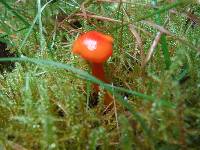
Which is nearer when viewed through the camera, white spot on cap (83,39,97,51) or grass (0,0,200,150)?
grass (0,0,200,150)

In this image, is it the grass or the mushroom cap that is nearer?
the grass

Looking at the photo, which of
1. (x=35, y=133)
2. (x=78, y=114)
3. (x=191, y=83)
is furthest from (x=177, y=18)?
(x=35, y=133)

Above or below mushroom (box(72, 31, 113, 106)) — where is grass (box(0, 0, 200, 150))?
below

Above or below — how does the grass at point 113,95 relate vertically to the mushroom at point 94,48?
below

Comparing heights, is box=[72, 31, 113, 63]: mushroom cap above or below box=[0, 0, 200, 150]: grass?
above

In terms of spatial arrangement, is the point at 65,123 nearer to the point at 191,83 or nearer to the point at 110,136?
the point at 110,136

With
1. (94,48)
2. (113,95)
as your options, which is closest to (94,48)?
(94,48)

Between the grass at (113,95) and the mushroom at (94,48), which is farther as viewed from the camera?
the mushroom at (94,48)

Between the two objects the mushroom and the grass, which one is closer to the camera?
the grass

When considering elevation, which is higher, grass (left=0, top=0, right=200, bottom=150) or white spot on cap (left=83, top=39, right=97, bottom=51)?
white spot on cap (left=83, top=39, right=97, bottom=51)
